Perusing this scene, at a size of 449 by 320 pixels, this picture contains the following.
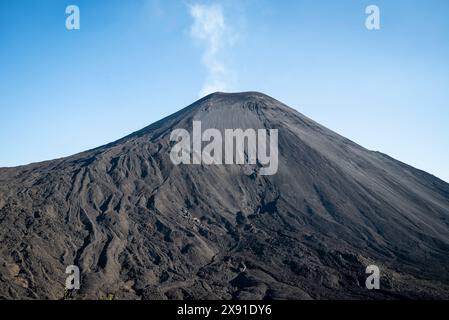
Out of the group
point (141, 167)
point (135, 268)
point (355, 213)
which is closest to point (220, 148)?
point (141, 167)

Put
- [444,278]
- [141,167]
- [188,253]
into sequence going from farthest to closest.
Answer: [141,167] → [188,253] → [444,278]

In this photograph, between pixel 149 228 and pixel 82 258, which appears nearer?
pixel 82 258

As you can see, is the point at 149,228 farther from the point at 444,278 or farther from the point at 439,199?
the point at 439,199

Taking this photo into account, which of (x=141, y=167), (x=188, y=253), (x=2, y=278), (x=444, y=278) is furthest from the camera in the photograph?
(x=141, y=167)

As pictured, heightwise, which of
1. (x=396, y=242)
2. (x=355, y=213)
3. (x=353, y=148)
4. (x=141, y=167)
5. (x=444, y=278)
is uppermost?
(x=353, y=148)

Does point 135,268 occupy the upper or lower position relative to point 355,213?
lower

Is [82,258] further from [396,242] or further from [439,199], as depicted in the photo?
[439,199]

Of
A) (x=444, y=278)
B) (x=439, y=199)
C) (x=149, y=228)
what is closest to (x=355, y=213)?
(x=444, y=278)
